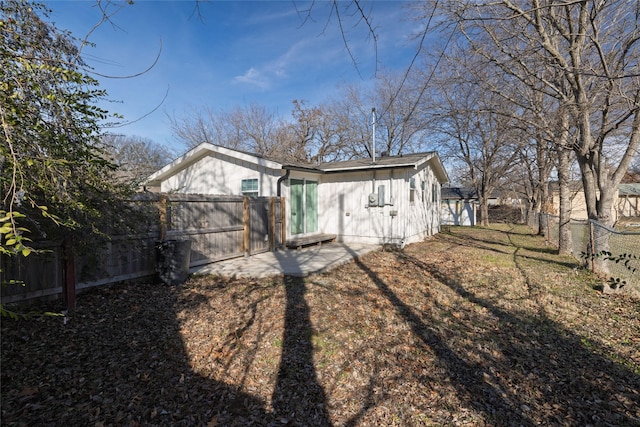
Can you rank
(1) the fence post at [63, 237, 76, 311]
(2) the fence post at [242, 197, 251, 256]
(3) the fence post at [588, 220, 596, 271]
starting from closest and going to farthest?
(1) the fence post at [63, 237, 76, 311] → (3) the fence post at [588, 220, 596, 271] → (2) the fence post at [242, 197, 251, 256]

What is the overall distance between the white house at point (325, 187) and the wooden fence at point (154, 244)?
123 cm

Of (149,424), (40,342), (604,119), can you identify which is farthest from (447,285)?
(40,342)

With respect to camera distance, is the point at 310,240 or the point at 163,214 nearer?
the point at 163,214

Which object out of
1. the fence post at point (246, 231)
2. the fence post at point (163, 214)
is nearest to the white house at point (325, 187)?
the fence post at point (246, 231)

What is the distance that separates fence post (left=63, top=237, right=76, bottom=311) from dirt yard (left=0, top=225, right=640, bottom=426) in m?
0.20

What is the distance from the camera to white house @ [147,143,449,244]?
1023cm

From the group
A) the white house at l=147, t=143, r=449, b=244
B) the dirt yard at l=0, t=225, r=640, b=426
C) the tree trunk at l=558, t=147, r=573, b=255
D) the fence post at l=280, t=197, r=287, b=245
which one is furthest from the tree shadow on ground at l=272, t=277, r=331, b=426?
the tree trunk at l=558, t=147, r=573, b=255

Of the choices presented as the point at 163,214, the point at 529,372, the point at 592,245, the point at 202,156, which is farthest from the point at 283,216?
the point at 592,245

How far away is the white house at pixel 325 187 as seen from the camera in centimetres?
1023

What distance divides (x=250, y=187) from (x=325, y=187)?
9.43 feet

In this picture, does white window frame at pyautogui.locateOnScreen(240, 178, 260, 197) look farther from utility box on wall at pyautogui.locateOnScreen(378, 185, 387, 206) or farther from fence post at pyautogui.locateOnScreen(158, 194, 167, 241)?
fence post at pyautogui.locateOnScreen(158, 194, 167, 241)

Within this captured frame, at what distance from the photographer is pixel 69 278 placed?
4.42m

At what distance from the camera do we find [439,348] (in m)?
3.71

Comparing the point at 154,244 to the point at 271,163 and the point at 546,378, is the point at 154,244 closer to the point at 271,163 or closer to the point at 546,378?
the point at 271,163
